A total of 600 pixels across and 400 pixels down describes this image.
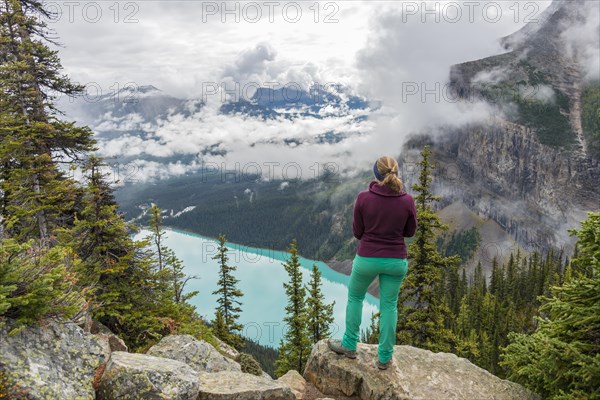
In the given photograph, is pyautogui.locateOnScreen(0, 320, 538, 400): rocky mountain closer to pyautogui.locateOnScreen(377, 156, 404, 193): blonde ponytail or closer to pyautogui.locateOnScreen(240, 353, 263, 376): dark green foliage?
pyautogui.locateOnScreen(377, 156, 404, 193): blonde ponytail

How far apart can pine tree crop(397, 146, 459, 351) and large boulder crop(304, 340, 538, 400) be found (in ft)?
28.6

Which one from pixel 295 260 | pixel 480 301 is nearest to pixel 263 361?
pixel 480 301

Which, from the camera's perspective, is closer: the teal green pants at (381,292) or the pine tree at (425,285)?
the teal green pants at (381,292)

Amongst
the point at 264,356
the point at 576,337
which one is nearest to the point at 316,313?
the point at 576,337

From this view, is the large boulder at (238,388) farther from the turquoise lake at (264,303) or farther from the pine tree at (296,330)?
the turquoise lake at (264,303)

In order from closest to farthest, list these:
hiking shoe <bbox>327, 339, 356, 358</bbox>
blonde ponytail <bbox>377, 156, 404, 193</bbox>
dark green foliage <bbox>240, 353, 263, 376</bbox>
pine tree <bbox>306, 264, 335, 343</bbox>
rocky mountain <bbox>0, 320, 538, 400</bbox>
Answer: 1. rocky mountain <bbox>0, 320, 538, 400</bbox>
2. blonde ponytail <bbox>377, 156, 404, 193</bbox>
3. hiking shoe <bbox>327, 339, 356, 358</bbox>
4. dark green foliage <bbox>240, 353, 263, 376</bbox>
5. pine tree <bbox>306, 264, 335, 343</bbox>

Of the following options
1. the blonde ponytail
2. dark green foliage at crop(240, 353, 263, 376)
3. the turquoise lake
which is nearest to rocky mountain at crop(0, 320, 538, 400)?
the blonde ponytail

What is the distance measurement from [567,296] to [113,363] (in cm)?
800

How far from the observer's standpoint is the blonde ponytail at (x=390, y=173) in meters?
6.95

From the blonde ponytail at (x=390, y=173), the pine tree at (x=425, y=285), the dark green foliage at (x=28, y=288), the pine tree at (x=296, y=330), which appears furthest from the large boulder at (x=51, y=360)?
the pine tree at (x=296, y=330)

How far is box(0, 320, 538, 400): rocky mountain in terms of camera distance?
5531mm

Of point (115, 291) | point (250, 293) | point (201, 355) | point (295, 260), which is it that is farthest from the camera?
point (250, 293)

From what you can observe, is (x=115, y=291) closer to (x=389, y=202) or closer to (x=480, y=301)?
(x=389, y=202)

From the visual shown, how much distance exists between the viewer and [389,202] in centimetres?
710
